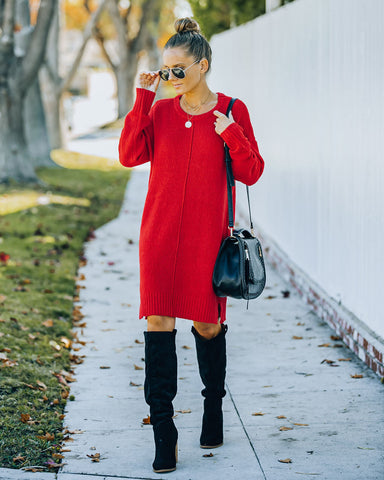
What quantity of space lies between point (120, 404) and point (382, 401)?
4.82 ft

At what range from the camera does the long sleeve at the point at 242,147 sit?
3.84 m

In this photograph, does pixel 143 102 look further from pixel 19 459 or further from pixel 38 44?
pixel 38 44

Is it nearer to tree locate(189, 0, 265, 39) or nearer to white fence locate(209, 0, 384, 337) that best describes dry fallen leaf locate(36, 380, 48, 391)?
white fence locate(209, 0, 384, 337)

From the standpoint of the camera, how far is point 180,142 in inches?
157

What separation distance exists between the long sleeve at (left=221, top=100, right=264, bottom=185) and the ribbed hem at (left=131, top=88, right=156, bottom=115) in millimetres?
386

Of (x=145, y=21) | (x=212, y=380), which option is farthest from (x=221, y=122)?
(x=145, y=21)

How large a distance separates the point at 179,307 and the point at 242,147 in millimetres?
789

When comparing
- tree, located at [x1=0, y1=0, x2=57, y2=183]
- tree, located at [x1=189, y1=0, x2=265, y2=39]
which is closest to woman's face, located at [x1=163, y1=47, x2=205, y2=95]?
tree, located at [x1=0, y1=0, x2=57, y2=183]

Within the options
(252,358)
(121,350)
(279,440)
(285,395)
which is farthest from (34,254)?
(279,440)

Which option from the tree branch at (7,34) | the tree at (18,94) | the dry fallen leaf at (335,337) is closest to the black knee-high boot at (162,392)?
the dry fallen leaf at (335,337)

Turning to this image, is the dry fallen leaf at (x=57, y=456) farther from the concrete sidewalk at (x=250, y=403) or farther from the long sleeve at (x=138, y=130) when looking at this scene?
the long sleeve at (x=138, y=130)

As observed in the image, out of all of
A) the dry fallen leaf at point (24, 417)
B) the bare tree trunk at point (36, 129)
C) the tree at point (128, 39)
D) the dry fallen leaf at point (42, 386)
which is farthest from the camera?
the tree at point (128, 39)

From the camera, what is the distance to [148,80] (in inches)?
157

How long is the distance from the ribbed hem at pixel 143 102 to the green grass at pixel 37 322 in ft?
5.42
